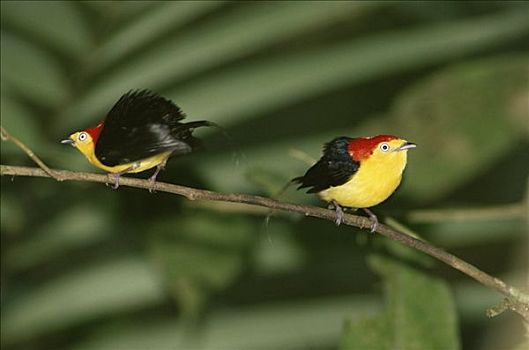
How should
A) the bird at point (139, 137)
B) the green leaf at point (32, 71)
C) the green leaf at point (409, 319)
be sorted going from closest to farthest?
the bird at point (139, 137), the green leaf at point (409, 319), the green leaf at point (32, 71)

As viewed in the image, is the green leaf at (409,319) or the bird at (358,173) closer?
the bird at (358,173)

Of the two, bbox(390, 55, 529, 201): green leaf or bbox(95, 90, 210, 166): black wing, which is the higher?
bbox(390, 55, 529, 201): green leaf

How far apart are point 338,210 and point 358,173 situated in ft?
0.06

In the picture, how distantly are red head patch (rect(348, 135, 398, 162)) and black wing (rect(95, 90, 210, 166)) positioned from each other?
8cm

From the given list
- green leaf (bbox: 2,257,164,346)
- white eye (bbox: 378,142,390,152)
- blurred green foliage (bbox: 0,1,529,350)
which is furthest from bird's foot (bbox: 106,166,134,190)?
green leaf (bbox: 2,257,164,346)

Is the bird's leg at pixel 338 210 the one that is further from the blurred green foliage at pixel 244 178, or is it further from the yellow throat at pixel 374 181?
the blurred green foliage at pixel 244 178

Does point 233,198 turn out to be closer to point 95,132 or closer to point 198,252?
point 95,132

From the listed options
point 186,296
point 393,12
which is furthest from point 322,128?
point 186,296

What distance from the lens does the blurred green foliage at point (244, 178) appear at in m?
0.67

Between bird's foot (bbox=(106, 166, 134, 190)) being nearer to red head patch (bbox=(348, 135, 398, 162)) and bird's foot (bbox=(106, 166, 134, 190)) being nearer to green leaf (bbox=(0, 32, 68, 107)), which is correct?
red head patch (bbox=(348, 135, 398, 162))

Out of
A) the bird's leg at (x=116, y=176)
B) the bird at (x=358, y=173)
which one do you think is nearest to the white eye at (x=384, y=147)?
the bird at (x=358, y=173)

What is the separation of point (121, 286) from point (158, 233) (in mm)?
164

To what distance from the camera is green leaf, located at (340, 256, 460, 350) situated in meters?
0.59

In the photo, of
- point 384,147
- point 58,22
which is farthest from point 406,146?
point 58,22
